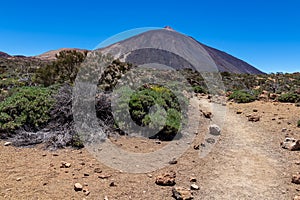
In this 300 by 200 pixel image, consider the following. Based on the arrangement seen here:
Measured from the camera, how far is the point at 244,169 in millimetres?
4625

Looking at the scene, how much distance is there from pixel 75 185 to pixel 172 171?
1613 mm

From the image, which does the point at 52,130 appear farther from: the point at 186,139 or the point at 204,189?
the point at 204,189

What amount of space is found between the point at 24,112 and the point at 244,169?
193 inches

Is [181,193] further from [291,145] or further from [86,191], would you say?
[291,145]

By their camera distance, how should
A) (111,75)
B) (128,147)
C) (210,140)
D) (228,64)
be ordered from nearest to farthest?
(128,147)
(210,140)
(111,75)
(228,64)

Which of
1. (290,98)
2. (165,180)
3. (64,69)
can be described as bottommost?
(165,180)

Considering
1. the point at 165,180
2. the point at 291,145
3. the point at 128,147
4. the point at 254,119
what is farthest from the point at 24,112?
the point at 254,119

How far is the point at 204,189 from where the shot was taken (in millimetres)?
3861

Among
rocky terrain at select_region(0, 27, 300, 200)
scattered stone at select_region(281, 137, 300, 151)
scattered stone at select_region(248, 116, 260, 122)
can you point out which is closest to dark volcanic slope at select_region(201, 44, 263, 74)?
scattered stone at select_region(248, 116, 260, 122)

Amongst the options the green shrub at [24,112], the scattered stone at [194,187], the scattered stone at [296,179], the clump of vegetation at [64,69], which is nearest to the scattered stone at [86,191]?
the scattered stone at [194,187]

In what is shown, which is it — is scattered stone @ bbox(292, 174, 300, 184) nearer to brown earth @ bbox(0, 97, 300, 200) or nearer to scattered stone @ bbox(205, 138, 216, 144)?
brown earth @ bbox(0, 97, 300, 200)

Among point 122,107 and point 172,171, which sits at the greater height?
point 122,107

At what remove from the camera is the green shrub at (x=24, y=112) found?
19.5 ft

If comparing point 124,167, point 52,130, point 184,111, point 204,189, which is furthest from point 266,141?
point 52,130
